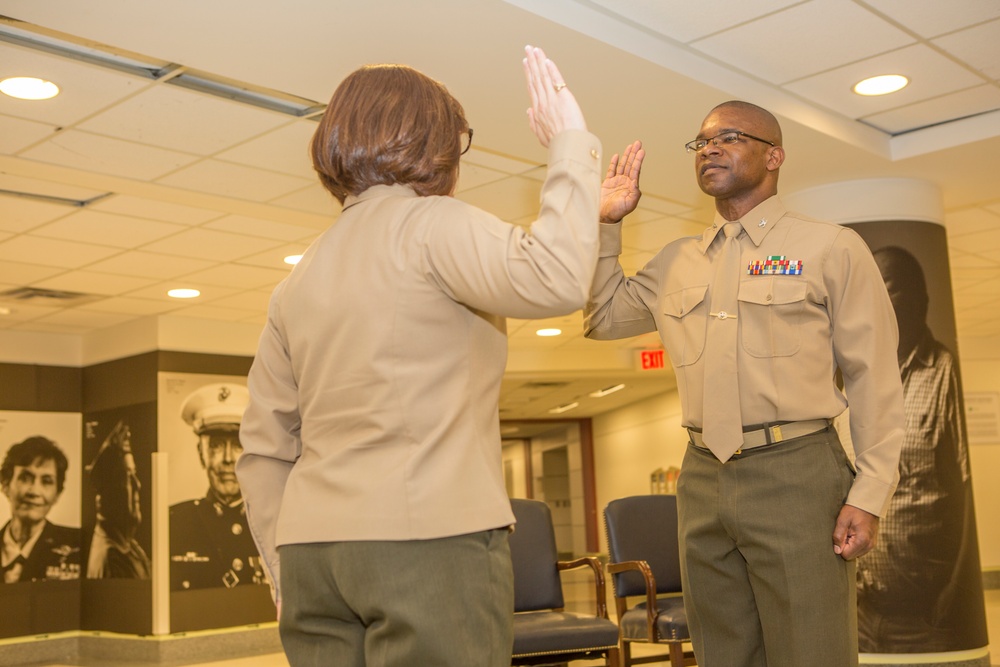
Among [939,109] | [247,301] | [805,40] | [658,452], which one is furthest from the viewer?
[658,452]

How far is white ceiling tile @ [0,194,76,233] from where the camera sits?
614 cm

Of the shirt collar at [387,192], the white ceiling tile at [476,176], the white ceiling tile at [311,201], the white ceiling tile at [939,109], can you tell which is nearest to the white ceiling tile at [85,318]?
the white ceiling tile at [311,201]

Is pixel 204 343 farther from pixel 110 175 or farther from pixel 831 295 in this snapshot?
pixel 831 295

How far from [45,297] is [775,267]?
24.2 ft

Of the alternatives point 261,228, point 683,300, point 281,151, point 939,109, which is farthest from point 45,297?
point 683,300

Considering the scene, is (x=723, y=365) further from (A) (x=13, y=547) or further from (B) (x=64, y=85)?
(A) (x=13, y=547)

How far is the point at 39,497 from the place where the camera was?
9523 millimetres

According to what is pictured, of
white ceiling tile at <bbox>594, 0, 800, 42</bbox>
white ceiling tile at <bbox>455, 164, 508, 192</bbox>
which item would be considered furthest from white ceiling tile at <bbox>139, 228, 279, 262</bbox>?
white ceiling tile at <bbox>594, 0, 800, 42</bbox>

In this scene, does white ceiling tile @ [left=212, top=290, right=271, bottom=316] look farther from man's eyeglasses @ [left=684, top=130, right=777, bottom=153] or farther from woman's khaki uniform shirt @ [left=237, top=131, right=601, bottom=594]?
woman's khaki uniform shirt @ [left=237, top=131, right=601, bottom=594]

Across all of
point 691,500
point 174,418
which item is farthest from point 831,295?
point 174,418

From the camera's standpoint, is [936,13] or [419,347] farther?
[936,13]

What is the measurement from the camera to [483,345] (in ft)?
5.00

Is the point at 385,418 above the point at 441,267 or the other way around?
the other way around

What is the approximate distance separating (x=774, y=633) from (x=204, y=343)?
8077mm
